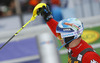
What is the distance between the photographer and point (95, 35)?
5625 millimetres

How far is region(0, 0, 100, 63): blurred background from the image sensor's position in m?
5.33

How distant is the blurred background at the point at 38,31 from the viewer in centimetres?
533

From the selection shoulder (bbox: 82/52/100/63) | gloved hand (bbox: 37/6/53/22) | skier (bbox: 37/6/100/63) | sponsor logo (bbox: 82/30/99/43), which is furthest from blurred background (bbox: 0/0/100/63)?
shoulder (bbox: 82/52/100/63)

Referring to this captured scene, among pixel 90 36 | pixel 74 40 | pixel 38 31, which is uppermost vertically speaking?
pixel 38 31

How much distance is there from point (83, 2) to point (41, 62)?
65.2 inches

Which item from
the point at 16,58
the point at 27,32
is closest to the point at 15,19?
the point at 27,32

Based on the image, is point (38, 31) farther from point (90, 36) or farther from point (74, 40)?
point (74, 40)

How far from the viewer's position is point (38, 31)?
5668 mm

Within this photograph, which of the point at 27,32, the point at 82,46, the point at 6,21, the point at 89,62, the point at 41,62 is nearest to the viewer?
the point at 89,62

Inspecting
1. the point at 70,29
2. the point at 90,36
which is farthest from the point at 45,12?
the point at 90,36

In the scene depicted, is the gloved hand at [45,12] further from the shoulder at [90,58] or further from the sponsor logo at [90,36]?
the sponsor logo at [90,36]

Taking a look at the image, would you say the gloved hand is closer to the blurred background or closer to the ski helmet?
the ski helmet

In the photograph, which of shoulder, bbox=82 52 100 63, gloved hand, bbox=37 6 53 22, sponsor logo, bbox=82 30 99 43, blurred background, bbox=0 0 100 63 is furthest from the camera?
sponsor logo, bbox=82 30 99 43

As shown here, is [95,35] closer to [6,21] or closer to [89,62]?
[6,21]
